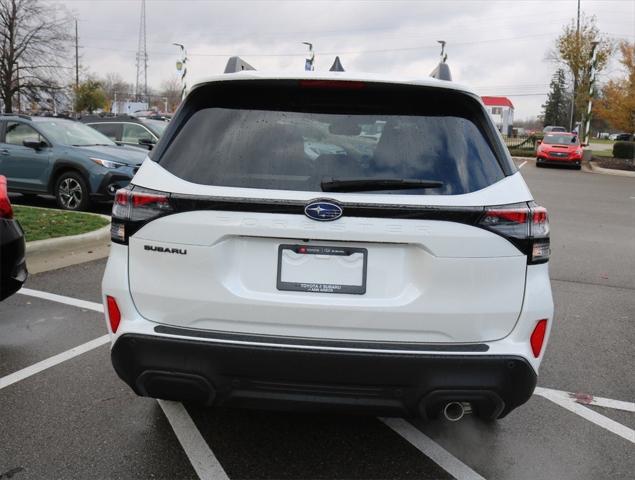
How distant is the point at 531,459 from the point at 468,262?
127 cm

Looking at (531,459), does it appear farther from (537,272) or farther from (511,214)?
(511,214)

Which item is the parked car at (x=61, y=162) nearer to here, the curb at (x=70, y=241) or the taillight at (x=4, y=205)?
the curb at (x=70, y=241)

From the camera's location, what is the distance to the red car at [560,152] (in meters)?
28.4

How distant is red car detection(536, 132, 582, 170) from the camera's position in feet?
93.2

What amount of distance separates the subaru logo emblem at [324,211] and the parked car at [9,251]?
2.93 metres

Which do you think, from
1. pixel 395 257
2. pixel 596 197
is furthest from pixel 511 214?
pixel 596 197

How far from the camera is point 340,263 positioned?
257 centimetres

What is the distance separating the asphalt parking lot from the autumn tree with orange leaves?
2863cm

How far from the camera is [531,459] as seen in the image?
3.14m

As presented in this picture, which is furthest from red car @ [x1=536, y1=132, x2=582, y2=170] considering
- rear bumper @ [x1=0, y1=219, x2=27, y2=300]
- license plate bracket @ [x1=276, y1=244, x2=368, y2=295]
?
license plate bracket @ [x1=276, y1=244, x2=368, y2=295]

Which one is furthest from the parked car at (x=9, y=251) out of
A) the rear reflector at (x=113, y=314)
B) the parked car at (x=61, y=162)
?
the parked car at (x=61, y=162)

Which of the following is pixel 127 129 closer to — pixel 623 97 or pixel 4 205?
pixel 4 205

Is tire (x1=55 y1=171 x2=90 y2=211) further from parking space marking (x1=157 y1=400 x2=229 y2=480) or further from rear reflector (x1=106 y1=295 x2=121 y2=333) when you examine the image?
rear reflector (x1=106 y1=295 x2=121 y2=333)

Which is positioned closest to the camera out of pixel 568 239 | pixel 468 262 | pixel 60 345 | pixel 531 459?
pixel 468 262
